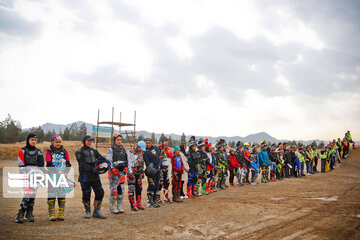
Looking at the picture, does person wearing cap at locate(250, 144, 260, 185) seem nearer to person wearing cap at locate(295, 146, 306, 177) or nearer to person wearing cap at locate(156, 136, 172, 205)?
person wearing cap at locate(295, 146, 306, 177)

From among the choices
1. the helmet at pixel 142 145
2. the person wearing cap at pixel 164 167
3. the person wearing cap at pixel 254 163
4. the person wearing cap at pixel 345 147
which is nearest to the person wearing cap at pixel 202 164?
the person wearing cap at pixel 164 167

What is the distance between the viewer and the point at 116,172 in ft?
22.1

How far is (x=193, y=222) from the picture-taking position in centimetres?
618

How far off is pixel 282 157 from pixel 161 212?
1100 centimetres

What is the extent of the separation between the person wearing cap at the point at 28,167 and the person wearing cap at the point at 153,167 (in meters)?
3.13

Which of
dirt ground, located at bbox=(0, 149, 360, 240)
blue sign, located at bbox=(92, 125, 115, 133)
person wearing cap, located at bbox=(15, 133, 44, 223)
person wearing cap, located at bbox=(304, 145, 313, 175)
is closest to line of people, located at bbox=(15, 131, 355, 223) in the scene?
person wearing cap, located at bbox=(15, 133, 44, 223)

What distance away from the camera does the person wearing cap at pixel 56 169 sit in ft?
19.8

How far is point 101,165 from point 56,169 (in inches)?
43.8

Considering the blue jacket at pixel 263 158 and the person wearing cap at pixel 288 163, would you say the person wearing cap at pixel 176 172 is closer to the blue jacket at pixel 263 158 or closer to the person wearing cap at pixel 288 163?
the blue jacket at pixel 263 158

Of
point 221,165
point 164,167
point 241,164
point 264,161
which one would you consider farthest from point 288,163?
point 164,167

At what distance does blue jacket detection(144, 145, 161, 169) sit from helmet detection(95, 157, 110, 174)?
1.55 m

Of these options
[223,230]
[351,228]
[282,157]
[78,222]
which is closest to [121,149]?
[78,222]

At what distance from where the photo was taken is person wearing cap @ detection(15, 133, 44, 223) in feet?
19.0

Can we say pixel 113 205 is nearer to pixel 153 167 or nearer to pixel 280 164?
pixel 153 167
